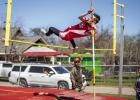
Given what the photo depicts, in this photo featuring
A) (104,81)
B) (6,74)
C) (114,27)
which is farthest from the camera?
(6,74)

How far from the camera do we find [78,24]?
27.9 feet

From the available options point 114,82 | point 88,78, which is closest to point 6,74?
point 88,78

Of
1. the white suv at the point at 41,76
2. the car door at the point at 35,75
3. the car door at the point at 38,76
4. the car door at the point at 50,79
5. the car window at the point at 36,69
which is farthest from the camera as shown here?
the car window at the point at 36,69

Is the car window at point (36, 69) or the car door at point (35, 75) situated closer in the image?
the car door at point (35, 75)

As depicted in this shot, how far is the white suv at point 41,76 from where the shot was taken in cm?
2333

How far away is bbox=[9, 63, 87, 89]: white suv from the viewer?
23.3m

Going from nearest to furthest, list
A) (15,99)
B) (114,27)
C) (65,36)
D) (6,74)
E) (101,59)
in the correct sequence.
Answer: (15,99)
(65,36)
(114,27)
(6,74)
(101,59)

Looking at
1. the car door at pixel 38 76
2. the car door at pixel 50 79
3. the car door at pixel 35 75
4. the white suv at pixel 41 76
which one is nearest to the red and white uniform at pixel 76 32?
the white suv at pixel 41 76

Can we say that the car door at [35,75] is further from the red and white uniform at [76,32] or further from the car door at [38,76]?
the red and white uniform at [76,32]

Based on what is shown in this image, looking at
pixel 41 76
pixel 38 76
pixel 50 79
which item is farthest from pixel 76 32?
pixel 38 76

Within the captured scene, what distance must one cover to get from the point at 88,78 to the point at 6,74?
6.99 m

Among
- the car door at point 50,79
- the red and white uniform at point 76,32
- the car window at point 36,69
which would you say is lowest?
the car door at point 50,79

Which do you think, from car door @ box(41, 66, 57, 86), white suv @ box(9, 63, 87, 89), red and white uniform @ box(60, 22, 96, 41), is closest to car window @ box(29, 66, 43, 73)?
white suv @ box(9, 63, 87, 89)

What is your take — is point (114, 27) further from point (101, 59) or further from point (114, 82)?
point (101, 59)
